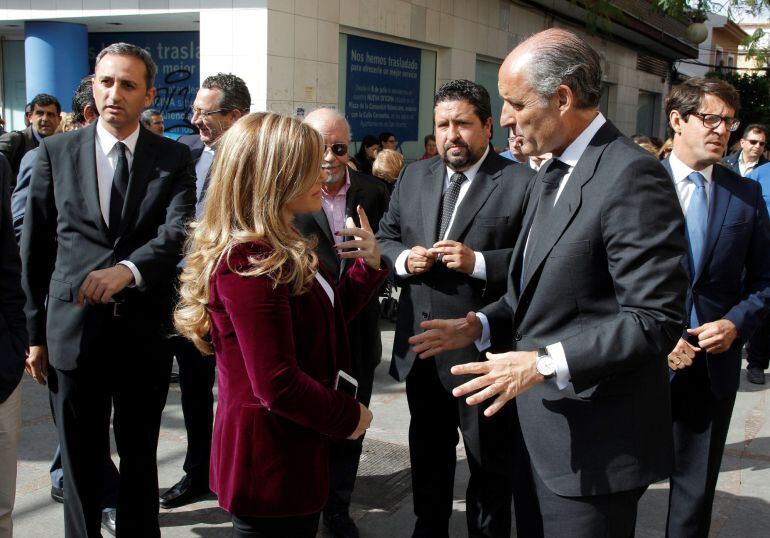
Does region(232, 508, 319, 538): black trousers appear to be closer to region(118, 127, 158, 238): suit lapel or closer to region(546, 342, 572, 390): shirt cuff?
region(546, 342, 572, 390): shirt cuff

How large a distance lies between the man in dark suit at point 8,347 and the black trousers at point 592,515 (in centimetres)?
180

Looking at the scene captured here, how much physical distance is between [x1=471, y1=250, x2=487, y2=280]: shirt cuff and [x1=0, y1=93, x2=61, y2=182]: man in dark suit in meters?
5.02

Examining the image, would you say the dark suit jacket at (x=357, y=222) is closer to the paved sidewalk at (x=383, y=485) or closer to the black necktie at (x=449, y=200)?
the black necktie at (x=449, y=200)

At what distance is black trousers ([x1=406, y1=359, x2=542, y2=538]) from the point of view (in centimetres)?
318

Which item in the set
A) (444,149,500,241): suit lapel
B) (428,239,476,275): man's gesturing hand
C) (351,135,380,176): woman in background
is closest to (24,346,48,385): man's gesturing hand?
(428,239,476,275): man's gesturing hand

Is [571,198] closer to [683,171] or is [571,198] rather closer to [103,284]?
[683,171]

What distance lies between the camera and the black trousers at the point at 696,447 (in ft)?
9.72

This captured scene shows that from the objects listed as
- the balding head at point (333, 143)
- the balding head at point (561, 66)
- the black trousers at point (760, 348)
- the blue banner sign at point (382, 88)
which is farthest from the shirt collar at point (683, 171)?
the blue banner sign at point (382, 88)

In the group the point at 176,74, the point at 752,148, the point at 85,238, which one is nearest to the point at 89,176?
the point at 85,238

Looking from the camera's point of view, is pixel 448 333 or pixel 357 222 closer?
pixel 448 333

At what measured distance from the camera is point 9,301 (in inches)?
99.5

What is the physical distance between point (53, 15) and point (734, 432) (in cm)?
1022

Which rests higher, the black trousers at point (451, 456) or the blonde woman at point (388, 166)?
the blonde woman at point (388, 166)

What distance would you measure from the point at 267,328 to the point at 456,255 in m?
1.22
